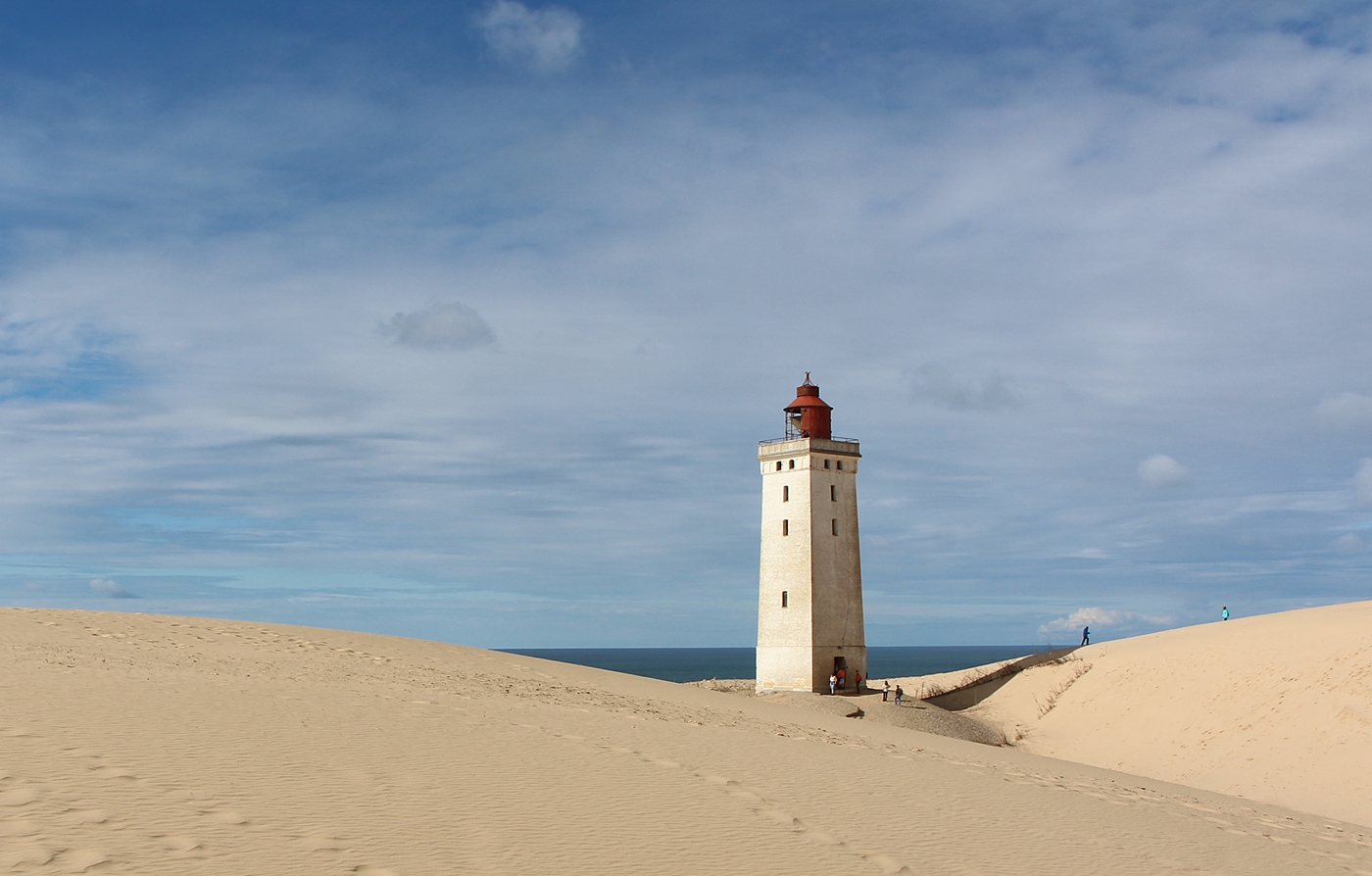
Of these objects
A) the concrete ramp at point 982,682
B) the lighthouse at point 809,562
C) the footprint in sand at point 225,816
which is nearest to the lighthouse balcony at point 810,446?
the lighthouse at point 809,562

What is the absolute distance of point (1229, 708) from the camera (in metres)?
36.5

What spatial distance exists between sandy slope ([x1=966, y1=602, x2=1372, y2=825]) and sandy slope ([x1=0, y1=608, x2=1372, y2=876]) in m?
10.7

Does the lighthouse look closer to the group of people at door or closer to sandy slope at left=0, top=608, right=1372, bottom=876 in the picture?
the group of people at door

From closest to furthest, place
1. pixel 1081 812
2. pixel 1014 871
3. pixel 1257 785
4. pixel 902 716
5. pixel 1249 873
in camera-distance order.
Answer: pixel 1014 871, pixel 1249 873, pixel 1081 812, pixel 1257 785, pixel 902 716

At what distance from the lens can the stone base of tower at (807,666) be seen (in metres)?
42.3

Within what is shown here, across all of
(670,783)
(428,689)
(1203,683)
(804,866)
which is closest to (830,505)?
(1203,683)

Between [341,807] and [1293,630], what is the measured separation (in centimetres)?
3961

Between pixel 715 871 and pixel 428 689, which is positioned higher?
pixel 428 689

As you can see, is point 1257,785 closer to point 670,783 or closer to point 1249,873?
point 1249,873

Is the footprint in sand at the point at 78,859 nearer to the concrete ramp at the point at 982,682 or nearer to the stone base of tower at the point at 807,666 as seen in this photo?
the stone base of tower at the point at 807,666

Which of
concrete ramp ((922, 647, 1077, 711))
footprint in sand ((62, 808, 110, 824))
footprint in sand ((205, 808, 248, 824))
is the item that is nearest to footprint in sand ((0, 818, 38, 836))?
footprint in sand ((62, 808, 110, 824))

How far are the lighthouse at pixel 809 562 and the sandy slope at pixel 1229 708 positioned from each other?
7.49m

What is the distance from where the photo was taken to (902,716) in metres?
36.8

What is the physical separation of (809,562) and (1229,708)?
15.4 metres
